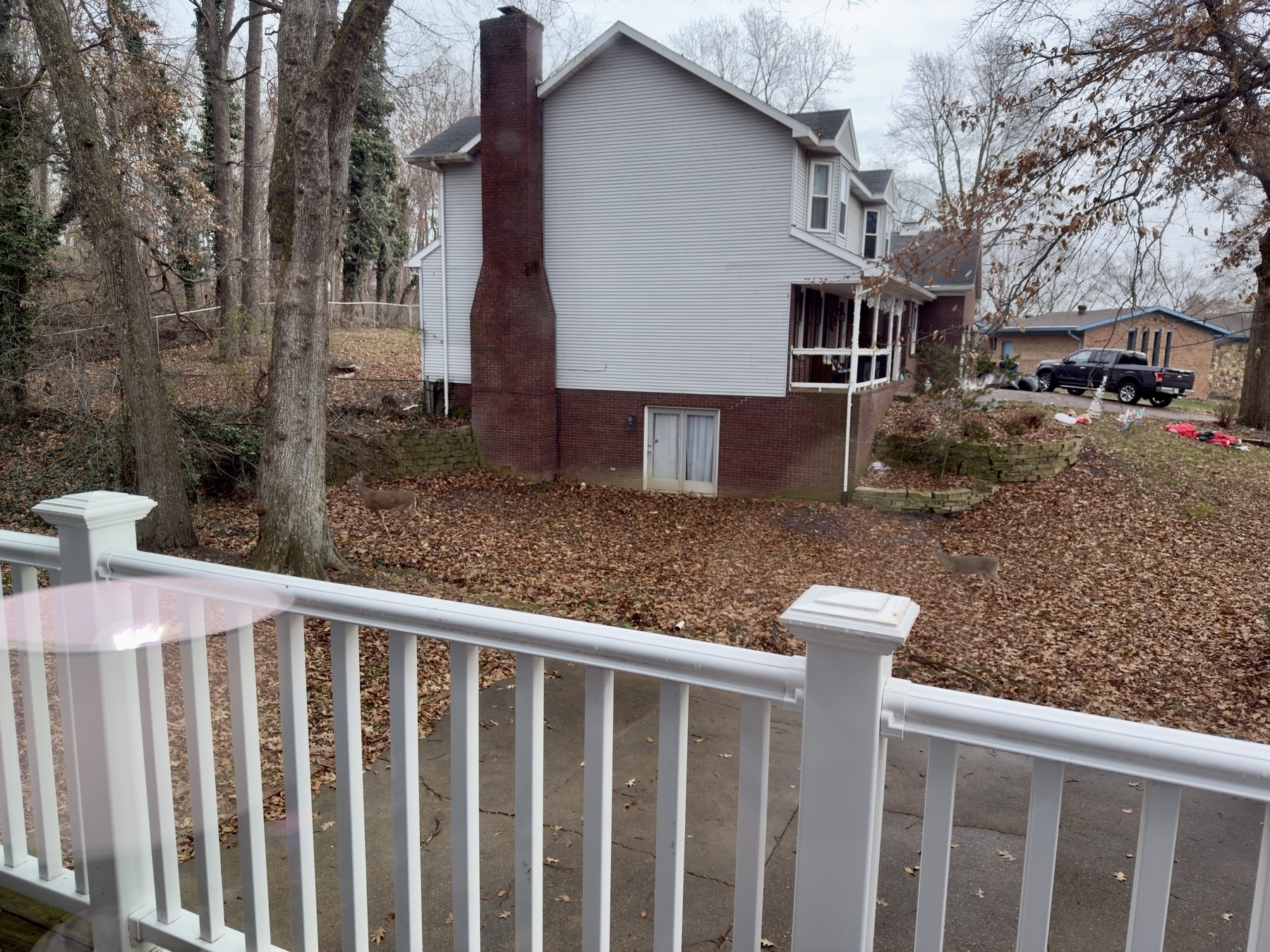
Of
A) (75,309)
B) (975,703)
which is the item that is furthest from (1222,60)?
(75,309)

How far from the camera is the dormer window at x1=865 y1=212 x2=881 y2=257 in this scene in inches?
809


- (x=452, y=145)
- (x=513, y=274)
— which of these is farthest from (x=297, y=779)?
(x=452, y=145)

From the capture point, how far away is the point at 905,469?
15047mm

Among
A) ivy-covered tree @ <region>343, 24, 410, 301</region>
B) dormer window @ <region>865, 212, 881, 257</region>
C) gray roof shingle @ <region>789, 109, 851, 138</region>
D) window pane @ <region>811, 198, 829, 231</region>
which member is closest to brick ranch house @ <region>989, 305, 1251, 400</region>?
dormer window @ <region>865, 212, 881, 257</region>

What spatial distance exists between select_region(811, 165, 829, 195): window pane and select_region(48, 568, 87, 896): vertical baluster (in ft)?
48.1

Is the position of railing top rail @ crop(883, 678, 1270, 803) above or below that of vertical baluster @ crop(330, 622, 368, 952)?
above

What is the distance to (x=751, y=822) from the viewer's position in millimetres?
1447

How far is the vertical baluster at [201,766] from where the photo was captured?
A: 1.92 metres

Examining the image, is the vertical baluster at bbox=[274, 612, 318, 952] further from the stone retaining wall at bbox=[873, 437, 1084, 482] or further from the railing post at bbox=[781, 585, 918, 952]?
the stone retaining wall at bbox=[873, 437, 1084, 482]

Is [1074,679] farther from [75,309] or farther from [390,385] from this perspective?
[390,385]

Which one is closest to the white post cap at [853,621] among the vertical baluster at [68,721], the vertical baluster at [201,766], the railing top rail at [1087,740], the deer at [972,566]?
the railing top rail at [1087,740]

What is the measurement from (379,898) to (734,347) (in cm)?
1189

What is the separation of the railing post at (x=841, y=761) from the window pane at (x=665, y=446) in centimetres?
1345

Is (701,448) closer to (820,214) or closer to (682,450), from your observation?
(682,450)
